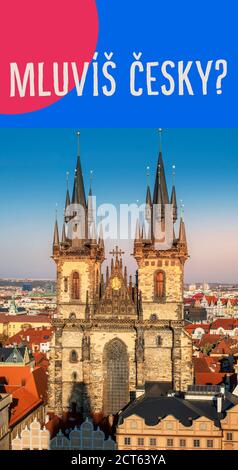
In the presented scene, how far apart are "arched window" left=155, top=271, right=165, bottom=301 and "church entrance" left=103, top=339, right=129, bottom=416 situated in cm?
277

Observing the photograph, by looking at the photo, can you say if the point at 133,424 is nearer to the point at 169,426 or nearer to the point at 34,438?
the point at 169,426

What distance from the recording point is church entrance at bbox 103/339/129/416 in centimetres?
3312

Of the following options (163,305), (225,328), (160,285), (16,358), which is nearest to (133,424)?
(163,305)

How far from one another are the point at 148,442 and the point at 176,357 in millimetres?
8208

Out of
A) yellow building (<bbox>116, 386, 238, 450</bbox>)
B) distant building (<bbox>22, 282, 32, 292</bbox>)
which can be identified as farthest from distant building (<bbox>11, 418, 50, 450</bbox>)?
distant building (<bbox>22, 282, 32, 292</bbox>)

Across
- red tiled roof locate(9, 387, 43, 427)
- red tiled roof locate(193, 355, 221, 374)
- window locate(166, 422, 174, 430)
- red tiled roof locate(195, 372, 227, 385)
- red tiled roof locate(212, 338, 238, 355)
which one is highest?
red tiled roof locate(212, 338, 238, 355)

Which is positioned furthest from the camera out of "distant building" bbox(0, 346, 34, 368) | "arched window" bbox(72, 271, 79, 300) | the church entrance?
"distant building" bbox(0, 346, 34, 368)

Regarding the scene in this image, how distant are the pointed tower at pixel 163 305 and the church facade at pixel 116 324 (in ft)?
0.15

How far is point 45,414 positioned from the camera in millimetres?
35219

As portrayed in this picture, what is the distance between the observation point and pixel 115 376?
33.2 m

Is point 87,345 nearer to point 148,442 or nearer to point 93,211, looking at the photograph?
point 93,211

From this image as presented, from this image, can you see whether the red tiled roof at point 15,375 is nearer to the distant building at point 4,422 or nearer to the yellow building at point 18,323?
the distant building at point 4,422

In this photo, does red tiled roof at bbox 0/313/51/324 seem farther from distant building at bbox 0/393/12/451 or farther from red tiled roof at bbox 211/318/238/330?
distant building at bbox 0/393/12/451
